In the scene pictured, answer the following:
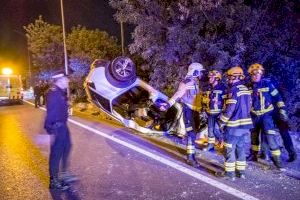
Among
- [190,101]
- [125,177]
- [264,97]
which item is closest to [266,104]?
[264,97]

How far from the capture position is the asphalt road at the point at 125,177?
4.84 metres

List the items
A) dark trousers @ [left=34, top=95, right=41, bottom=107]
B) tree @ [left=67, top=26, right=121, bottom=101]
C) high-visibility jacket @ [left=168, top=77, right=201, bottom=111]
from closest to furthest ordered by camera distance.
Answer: high-visibility jacket @ [left=168, top=77, right=201, bottom=111] → dark trousers @ [left=34, top=95, right=41, bottom=107] → tree @ [left=67, top=26, right=121, bottom=101]

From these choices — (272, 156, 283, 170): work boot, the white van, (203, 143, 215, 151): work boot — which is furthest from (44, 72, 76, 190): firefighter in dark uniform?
the white van

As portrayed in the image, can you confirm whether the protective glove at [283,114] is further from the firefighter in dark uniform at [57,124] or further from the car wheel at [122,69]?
the car wheel at [122,69]

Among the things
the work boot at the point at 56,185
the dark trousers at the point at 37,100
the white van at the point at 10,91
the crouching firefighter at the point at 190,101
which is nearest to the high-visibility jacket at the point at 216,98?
the crouching firefighter at the point at 190,101

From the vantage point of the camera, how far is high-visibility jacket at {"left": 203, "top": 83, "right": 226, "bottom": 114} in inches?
262

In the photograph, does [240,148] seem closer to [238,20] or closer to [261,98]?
[261,98]

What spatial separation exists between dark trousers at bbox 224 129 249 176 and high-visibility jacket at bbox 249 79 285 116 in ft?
2.11

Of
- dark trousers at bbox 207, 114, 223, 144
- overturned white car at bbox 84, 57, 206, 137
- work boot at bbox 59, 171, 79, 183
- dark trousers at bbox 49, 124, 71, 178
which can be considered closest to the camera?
dark trousers at bbox 49, 124, 71, 178

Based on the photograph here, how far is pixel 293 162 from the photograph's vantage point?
5.99 meters

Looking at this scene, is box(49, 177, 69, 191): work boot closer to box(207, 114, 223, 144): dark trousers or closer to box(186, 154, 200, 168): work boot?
box(186, 154, 200, 168): work boot

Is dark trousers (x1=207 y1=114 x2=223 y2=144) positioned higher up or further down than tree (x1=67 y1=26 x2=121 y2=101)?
further down

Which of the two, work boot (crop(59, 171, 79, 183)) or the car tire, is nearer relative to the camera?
work boot (crop(59, 171, 79, 183))

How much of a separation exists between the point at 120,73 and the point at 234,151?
4.14m
